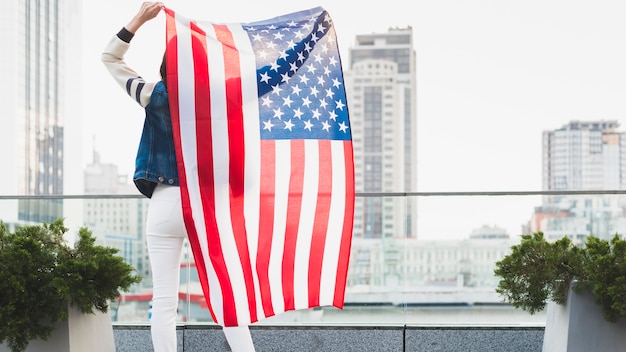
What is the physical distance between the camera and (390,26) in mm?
116500

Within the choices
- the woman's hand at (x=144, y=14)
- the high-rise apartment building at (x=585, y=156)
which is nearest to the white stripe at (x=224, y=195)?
the woman's hand at (x=144, y=14)

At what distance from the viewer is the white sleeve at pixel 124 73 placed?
2.61m

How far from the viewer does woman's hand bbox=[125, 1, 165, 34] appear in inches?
103

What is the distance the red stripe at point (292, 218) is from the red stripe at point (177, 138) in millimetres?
285

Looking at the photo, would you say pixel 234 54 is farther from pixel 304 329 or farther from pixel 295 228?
pixel 304 329

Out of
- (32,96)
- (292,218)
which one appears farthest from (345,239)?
(32,96)

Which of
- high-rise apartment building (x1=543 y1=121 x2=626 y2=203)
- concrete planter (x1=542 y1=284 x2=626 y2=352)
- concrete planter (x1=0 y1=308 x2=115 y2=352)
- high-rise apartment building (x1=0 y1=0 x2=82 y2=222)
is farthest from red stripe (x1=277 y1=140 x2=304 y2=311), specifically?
high-rise apartment building (x1=543 y1=121 x2=626 y2=203)

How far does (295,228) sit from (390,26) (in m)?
116

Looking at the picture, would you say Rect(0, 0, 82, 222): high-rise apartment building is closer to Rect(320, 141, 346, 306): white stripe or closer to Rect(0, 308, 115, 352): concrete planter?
Rect(0, 308, 115, 352): concrete planter

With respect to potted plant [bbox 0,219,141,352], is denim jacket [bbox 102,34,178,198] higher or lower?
higher

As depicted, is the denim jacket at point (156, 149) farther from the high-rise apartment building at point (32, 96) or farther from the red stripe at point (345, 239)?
the high-rise apartment building at point (32, 96)

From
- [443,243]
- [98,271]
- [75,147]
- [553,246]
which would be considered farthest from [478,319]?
[75,147]

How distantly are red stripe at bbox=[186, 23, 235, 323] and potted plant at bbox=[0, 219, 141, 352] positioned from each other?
59 centimetres

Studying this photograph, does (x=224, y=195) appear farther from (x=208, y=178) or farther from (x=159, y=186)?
(x=159, y=186)
